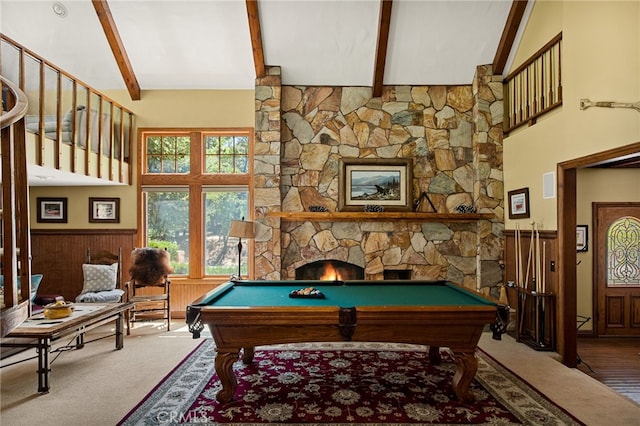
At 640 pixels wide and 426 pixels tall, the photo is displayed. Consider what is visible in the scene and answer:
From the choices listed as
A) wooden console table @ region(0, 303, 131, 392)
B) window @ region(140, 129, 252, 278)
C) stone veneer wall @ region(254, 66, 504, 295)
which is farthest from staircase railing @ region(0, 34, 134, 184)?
stone veneer wall @ region(254, 66, 504, 295)

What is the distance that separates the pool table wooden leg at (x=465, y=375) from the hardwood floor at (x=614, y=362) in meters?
1.47

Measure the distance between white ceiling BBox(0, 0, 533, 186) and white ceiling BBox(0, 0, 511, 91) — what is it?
13mm

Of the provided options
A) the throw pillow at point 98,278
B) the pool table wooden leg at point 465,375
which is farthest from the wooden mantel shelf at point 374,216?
the pool table wooden leg at point 465,375

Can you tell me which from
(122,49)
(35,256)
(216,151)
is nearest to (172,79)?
(122,49)

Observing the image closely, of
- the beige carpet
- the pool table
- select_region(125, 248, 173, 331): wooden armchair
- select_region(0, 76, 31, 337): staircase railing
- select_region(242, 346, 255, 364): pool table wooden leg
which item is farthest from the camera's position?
select_region(125, 248, 173, 331): wooden armchair

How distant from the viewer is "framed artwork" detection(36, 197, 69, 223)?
20.1 ft

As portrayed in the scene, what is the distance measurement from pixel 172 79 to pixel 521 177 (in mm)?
5147

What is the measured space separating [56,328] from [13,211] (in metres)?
1.81

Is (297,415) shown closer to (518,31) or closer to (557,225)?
(557,225)

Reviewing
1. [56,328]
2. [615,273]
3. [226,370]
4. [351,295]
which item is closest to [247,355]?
[226,370]

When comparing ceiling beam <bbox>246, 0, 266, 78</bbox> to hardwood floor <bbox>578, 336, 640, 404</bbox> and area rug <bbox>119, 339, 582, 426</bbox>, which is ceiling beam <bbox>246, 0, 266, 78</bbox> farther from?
hardwood floor <bbox>578, 336, 640, 404</bbox>

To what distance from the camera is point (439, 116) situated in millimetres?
5977

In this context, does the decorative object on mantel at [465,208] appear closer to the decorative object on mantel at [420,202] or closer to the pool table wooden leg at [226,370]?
the decorative object on mantel at [420,202]

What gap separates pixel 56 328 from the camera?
352 centimetres
